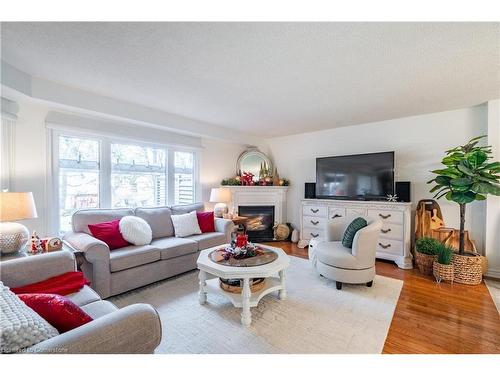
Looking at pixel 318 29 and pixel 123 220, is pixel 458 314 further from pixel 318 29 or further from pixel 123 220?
pixel 123 220

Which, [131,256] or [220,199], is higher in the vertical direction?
[220,199]

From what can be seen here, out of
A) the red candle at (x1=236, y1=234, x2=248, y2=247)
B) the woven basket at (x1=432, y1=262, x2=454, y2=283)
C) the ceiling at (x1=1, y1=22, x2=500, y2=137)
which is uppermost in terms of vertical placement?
the ceiling at (x1=1, y1=22, x2=500, y2=137)

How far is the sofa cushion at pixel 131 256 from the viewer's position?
2312 mm

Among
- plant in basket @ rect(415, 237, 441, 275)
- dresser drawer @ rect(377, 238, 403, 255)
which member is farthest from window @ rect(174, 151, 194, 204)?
plant in basket @ rect(415, 237, 441, 275)

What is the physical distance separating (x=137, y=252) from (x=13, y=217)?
1.06m

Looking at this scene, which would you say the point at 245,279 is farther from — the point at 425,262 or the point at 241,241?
the point at 425,262

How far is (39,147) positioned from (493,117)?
562cm

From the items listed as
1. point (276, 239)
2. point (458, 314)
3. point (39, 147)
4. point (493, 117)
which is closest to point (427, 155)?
point (493, 117)

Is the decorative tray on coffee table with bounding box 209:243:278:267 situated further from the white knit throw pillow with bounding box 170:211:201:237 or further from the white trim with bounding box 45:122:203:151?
the white trim with bounding box 45:122:203:151

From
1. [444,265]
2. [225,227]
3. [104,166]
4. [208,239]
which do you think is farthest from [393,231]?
[104,166]

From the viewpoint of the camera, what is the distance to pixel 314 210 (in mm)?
4164

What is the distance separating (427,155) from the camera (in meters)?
3.49

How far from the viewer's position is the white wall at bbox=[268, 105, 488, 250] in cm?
317

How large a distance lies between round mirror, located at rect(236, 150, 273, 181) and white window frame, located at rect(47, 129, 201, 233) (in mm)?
1052
